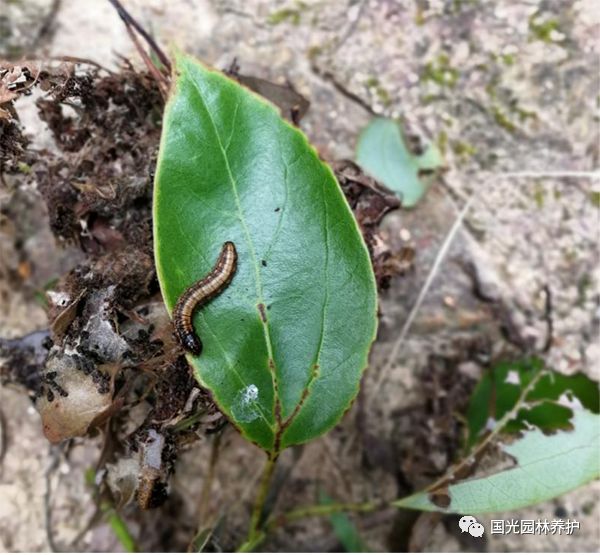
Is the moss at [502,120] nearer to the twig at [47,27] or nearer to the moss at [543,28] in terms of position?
the moss at [543,28]

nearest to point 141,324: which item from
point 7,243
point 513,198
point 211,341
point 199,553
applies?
point 211,341

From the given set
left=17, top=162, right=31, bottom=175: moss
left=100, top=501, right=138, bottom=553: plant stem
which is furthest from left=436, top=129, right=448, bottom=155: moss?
left=100, top=501, right=138, bottom=553: plant stem

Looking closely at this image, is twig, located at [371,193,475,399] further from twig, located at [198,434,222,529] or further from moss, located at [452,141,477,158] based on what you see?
twig, located at [198,434,222,529]

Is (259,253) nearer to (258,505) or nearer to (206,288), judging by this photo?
(206,288)

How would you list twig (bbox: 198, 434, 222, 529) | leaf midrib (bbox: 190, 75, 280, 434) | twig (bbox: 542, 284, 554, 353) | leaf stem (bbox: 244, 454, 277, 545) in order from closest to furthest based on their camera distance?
leaf midrib (bbox: 190, 75, 280, 434) → leaf stem (bbox: 244, 454, 277, 545) → twig (bbox: 198, 434, 222, 529) → twig (bbox: 542, 284, 554, 353)

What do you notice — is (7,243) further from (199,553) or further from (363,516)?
(363,516)

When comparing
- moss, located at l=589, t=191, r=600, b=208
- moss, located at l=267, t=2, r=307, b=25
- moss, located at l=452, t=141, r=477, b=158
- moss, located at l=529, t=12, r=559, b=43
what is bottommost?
moss, located at l=589, t=191, r=600, b=208

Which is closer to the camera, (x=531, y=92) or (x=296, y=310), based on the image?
(x=296, y=310)

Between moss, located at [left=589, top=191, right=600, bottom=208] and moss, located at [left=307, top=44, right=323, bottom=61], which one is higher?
moss, located at [left=307, top=44, right=323, bottom=61]
